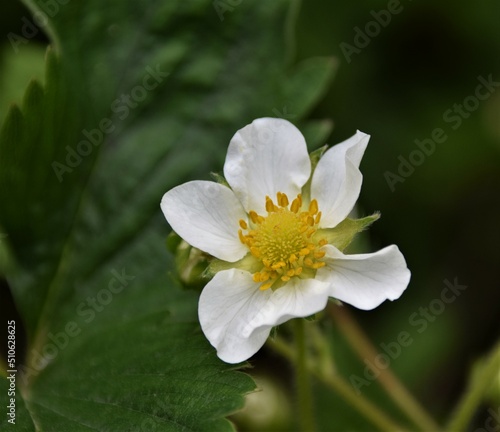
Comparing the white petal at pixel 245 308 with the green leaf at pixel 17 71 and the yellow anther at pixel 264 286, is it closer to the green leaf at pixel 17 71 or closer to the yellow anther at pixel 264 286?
the yellow anther at pixel 264 286

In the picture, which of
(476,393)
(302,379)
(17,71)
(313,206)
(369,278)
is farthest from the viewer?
(17,71)

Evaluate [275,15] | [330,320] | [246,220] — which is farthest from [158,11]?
[330,320]

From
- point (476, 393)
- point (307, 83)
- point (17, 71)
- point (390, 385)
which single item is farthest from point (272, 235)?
point (17, 71)

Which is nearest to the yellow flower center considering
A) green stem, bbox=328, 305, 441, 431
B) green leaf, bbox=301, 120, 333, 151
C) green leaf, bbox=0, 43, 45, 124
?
green leaf, bbox=301, 120, 333, 151

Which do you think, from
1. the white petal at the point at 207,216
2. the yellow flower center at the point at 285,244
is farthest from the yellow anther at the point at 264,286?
the white petal at the point at 207,216

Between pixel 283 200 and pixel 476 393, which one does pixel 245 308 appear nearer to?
pixel 283 200

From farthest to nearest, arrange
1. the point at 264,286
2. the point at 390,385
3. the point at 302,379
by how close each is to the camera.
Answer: the point at 390,385
the point at 302,379
the point at 264,286

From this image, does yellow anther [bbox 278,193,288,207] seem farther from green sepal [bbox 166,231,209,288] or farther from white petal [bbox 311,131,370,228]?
green sepal [bbox 166,231,209,288]
